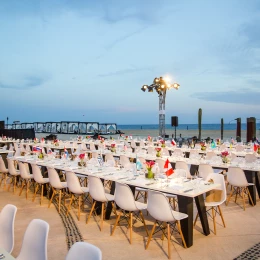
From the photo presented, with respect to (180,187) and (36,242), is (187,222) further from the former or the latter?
(36,242)

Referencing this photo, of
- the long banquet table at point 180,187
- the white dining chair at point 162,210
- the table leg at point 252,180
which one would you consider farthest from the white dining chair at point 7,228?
the table leg at point 252,180

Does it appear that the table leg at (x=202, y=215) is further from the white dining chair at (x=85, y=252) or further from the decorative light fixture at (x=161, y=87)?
the decorative light fixture at (x=161, y=87)

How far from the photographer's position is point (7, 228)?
3.31 m

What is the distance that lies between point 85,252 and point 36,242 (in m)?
0.78

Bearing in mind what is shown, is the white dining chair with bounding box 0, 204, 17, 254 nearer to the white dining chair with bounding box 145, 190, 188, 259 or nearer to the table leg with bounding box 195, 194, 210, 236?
the white dining chair with bounding box 145, 190, 188, 259

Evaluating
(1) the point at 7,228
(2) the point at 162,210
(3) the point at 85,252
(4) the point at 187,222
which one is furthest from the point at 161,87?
(3) the point at 85,252

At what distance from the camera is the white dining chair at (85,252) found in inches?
85.7

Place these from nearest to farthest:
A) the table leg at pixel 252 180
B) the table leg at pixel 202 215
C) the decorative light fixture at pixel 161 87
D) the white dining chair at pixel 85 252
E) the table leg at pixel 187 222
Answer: the white dining chair at pixel 85 252, the table leg at pixel 187 222, the table leg at pixel 202 215, the table leg at pixel 252 180, the decorative light fixture at pixel 161 87

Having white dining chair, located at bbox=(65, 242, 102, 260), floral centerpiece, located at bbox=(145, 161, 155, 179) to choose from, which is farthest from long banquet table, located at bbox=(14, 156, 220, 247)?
white dining chair, located at bbox=(65, 242, 102, 260)

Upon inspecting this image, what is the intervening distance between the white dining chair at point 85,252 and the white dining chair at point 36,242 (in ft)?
1.70

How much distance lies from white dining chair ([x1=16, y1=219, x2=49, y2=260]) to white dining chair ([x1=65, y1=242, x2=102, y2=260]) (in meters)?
0.52

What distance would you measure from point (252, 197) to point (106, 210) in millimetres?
3004

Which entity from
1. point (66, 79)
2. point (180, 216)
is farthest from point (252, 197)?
point (66, 79)

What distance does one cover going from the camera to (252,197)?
6266 mm
